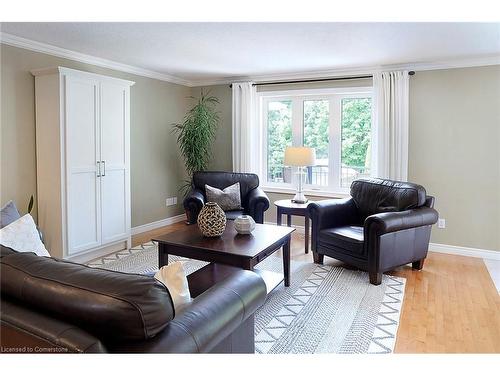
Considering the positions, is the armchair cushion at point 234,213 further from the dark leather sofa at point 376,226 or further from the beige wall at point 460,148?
the beige wall at point 460,148

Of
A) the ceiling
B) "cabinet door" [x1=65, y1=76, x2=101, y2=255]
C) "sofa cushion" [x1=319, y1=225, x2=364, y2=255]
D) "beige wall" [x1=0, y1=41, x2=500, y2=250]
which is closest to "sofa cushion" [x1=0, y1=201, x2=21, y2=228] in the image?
"cabinet door" [x1=65, y1=76, x2=101, y2=255]

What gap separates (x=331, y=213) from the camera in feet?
13.1

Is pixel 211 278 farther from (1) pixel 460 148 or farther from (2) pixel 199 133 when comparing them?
(1) pixel 460 148

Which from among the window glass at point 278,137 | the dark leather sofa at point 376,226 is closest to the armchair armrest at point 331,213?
the dark leather sofa at point 376,226

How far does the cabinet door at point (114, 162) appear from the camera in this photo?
4.12 m

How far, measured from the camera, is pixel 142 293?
3.82 ft

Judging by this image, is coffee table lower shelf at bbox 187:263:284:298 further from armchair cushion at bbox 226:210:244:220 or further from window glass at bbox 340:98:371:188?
window glass at bbox 340:98:371:188

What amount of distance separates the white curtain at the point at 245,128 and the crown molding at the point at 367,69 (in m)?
0.19

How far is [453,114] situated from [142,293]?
4360mm

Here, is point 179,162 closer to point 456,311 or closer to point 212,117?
point 212,117

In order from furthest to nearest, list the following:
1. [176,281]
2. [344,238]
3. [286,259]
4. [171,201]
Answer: [171,201]
[344,238]
[286,259]
[176,281]

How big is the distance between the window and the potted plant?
80cm

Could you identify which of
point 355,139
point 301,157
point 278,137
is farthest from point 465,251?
point 278,137
